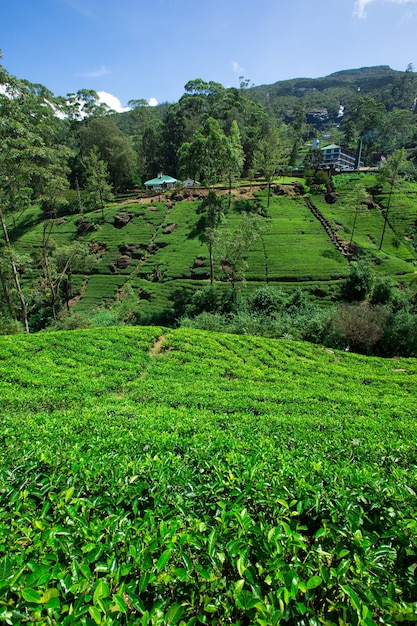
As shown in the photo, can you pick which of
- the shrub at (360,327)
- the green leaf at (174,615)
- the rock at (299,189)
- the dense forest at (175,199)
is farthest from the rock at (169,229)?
the green leaf at (174,615)

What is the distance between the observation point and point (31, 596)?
2105mm

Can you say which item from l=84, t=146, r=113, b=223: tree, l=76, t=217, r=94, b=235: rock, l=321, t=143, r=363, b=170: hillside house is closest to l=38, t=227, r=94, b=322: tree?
l=76, t=217, r=94, b=235: rock

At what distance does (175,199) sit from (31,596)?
61.7 metres

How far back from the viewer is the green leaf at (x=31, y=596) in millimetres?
2092

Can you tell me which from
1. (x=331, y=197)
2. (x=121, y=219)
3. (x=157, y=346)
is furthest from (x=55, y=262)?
(x=331, y=197)

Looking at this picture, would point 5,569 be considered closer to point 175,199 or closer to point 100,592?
point 100,592

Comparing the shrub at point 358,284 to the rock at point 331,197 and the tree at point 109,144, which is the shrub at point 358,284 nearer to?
the rock at point 331,197

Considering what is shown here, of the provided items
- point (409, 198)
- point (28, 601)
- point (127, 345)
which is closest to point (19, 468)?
point (28, 601)

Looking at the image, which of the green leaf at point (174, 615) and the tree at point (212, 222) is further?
the tree at point (212, 222)

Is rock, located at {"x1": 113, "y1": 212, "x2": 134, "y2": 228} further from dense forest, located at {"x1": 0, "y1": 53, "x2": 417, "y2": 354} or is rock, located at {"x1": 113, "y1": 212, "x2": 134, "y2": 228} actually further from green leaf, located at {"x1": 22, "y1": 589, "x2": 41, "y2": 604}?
green leaf, located at {"x1": 22, "y1": 589, "x2": 41, "y2": 604}

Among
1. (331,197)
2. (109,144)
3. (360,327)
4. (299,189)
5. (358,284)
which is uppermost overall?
(109,144)

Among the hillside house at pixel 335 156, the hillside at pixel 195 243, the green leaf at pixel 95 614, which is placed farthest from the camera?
the hillside house at pixel 335 156

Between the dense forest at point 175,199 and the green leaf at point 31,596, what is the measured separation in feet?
73.6

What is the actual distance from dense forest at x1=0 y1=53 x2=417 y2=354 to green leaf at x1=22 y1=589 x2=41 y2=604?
2245 cm
